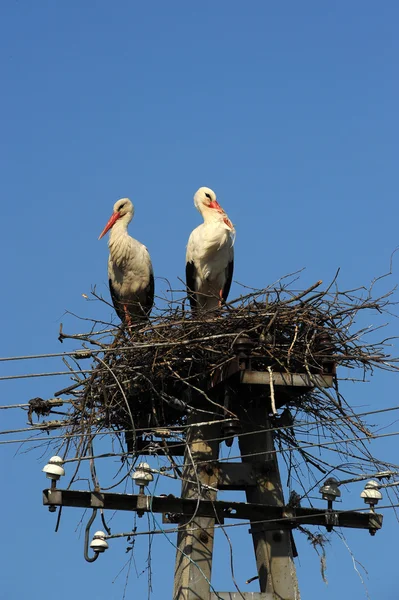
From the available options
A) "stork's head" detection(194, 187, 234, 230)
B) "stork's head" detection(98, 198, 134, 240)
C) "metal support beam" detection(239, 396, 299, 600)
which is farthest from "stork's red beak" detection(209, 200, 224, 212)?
"metal support beam" detection(239, 396, 299, 600)

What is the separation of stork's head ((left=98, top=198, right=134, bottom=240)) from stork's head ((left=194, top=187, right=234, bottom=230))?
76 cm

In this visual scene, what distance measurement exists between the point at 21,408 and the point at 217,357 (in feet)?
5.30

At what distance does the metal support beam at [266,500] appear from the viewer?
659 cm

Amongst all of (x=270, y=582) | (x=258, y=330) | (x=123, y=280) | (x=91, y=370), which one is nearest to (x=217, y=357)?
(x=258, y=330)

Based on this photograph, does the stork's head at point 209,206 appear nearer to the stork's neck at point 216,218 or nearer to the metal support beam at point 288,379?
the stork's neck at point 216,218

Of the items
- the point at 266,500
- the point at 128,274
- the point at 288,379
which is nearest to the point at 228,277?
the point at 128,274

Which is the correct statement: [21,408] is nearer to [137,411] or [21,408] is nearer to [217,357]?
[137,411]

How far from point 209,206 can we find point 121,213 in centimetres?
104

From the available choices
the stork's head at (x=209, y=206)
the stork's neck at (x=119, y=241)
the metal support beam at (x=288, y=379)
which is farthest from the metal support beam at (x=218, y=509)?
the stork's neck at (x=119, y=241)

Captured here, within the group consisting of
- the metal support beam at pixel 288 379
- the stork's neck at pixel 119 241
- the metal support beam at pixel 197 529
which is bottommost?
the metal support beam at pixel 197 529

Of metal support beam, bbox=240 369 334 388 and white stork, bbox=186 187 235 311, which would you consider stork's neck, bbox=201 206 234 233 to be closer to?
white stork, bbox=186 187 235 311

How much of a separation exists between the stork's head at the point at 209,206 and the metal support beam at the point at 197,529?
2990 millimetres

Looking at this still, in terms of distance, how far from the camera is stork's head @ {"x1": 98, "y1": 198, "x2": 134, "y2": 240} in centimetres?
1053

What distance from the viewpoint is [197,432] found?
7121mm
